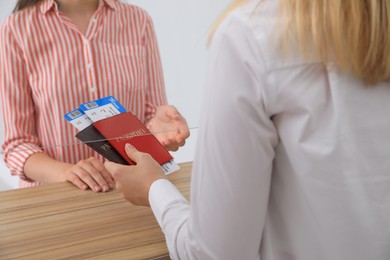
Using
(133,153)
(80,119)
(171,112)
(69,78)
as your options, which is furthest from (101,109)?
(69,78)

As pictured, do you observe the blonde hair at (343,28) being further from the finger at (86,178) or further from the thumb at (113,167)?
the finger at (86,178)

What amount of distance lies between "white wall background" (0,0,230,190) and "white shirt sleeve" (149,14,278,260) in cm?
72

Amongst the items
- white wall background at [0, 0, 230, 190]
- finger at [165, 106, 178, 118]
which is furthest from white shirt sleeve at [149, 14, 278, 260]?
white wall background at [0, 0, 230, 190]

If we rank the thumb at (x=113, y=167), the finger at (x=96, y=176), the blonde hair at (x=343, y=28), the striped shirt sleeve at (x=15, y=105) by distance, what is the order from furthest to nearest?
the striped shirt sleeve at (x=15, y=105), the finger at (x=96, y=176), the thumb at (x=113, y=167), the blonde hair at (x=343, y=28)

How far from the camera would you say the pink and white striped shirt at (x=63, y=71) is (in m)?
1.25

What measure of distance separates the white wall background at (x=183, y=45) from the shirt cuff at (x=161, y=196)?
0.55m

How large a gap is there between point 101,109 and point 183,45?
43 centimetres

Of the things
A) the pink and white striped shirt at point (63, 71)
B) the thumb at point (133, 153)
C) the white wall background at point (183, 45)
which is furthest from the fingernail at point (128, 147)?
the white wall background at point (183, 45)

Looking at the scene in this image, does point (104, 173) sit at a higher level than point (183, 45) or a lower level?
lower

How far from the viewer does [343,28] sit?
21.1 inches

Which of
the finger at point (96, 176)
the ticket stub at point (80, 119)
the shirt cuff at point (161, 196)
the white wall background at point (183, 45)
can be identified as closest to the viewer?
the shirt cuff at point (161, 196)

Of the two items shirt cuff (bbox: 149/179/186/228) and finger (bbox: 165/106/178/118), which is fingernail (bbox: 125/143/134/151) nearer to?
shirt cuff (bbox: 149/179/186/228)

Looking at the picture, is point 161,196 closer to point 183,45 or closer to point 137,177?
point 137,177

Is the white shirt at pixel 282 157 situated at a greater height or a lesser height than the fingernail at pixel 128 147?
greater
